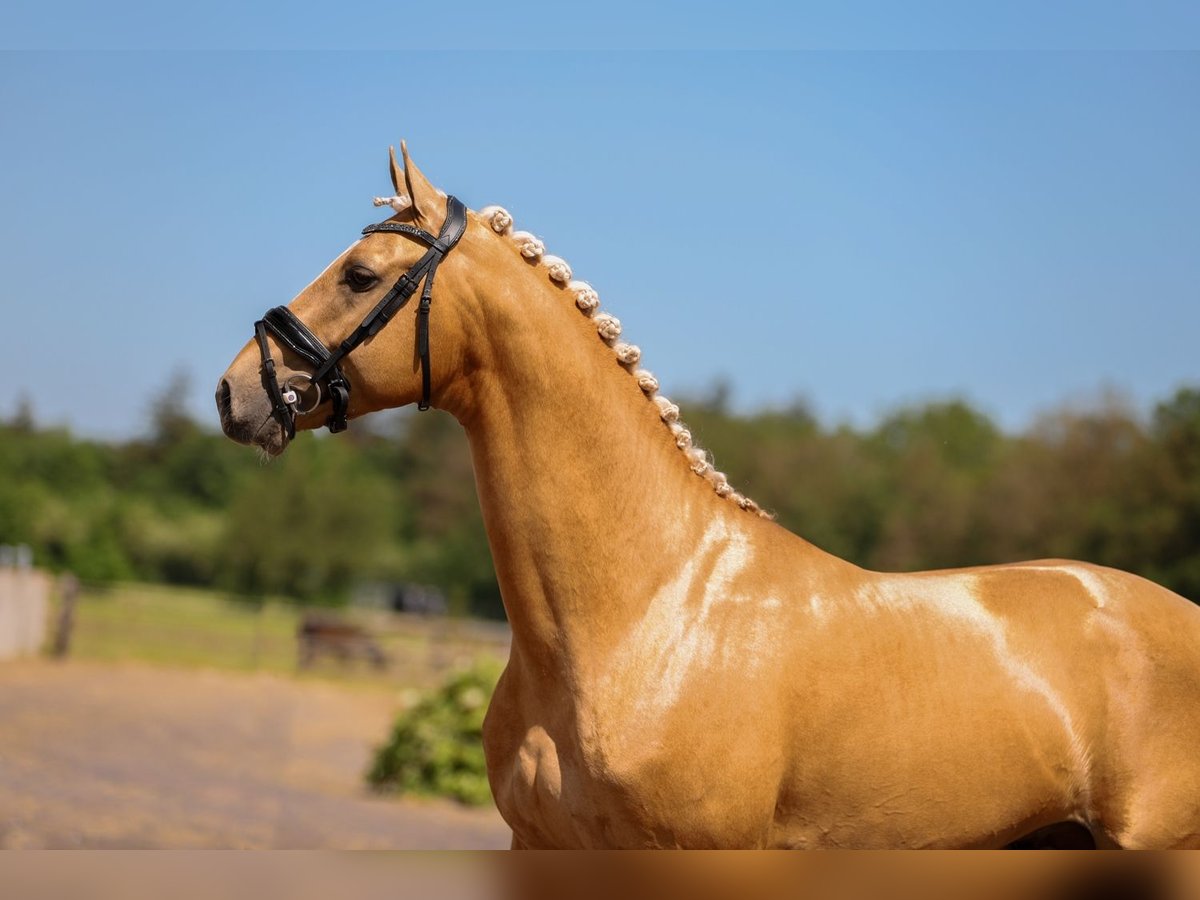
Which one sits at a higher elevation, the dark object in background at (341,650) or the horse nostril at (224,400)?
the horse nostril at (224,400)

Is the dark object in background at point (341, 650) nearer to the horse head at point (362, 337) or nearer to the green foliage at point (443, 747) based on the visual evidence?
the green foliage at point (443, 747)

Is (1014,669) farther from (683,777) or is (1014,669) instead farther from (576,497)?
(576,497)

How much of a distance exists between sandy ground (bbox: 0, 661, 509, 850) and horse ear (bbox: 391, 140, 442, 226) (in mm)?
5148

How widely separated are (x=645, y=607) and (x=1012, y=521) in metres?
34.7

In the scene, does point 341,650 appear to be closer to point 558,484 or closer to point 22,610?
point 22,610

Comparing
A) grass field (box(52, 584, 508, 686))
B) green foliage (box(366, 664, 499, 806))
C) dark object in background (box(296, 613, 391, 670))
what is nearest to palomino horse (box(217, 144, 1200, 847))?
green foliage (box(366, 664, 499, 806))

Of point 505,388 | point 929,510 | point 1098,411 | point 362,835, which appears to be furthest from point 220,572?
point 505,388

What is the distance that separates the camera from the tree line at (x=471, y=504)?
2978cm

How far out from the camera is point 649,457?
3.53 metres

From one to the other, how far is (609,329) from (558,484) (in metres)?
0.52

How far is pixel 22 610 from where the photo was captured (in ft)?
80.6

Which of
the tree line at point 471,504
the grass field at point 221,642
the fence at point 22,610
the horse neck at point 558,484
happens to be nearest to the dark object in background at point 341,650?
the grass field at point 221,642

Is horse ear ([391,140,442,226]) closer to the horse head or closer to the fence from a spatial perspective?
the horse head

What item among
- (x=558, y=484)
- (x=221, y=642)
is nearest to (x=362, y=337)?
(x=558, y=484)
